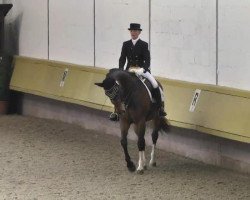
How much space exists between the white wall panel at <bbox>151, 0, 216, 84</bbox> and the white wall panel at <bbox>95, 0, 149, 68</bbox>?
279 mm

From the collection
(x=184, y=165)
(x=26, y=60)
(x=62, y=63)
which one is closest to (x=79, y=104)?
(x=62, y=63)

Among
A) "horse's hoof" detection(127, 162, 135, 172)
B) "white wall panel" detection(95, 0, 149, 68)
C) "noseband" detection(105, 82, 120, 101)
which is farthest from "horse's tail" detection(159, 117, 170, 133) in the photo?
"white wall panel" detection(95, 0, 149, 68)

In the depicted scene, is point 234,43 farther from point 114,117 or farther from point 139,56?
Result: point 114,117

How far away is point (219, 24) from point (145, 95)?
4.25ft

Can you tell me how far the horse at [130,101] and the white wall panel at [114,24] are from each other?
1.89 meters

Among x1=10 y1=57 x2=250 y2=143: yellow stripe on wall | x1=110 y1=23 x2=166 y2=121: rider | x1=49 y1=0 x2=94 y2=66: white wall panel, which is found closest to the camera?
x1=10 y1=57 x2=250 y2=143: yellow stripe on wall

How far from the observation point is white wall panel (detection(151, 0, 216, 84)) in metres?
8.72

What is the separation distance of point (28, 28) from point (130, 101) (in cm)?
584

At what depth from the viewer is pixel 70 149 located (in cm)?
1014

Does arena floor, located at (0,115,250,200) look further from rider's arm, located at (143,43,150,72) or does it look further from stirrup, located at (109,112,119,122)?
rider's arm, located at (143,43,150,72)

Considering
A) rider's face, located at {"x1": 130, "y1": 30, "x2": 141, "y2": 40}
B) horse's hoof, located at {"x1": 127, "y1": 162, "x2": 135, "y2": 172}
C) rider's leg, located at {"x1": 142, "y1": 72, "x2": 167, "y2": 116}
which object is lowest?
horse's hoof, located at {"x1": 127, "y1": 162, "x2": 135, "y2": 172}

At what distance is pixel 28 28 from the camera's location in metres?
13.5

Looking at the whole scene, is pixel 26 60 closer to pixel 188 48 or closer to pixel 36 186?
pixel 188 48

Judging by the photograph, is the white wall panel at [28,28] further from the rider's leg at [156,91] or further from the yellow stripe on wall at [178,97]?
the rider's leg at [156,91]
